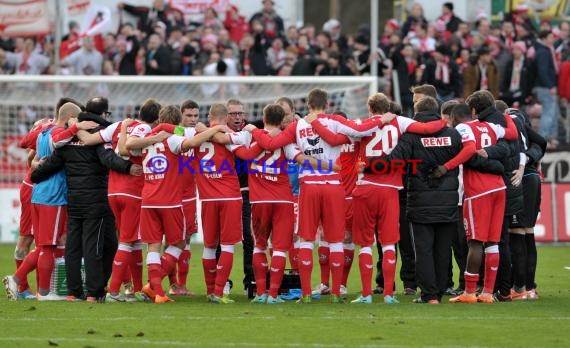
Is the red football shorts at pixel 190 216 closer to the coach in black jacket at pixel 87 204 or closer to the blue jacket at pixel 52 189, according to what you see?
the coach in black jacket at pixel 87 204

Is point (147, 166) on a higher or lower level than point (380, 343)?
higher

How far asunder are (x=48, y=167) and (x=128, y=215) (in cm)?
116

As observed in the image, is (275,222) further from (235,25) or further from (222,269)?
(235,25)

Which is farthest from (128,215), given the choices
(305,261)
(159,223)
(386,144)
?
(386,144)

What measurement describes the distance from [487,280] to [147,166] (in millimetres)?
3987

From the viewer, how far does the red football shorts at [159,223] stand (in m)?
14.5

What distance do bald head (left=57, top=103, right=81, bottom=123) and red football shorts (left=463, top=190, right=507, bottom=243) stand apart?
4578 mm

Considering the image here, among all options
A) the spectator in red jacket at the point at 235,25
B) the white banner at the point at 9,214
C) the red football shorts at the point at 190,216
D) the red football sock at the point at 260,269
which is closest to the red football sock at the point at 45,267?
the red football shorts at the point at 190,216

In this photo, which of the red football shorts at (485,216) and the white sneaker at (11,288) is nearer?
the red football shorts at (485,216)

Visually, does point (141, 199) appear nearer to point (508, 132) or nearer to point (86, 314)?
point (86, 314)

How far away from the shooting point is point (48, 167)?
1511 cm

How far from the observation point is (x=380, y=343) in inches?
453

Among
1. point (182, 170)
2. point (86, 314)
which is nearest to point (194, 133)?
point (182, 170)

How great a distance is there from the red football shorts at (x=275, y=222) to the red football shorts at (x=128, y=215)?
131cm
